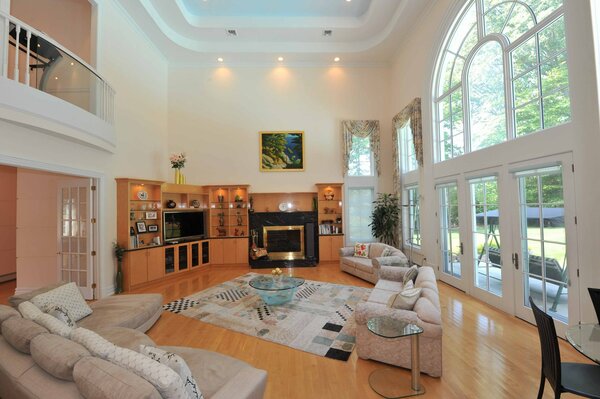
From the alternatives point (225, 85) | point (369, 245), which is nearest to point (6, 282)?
point (225, 85)

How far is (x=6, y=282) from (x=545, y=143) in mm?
11754

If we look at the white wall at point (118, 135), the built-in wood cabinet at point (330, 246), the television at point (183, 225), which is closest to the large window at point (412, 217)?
the built-in wood cabinet at point (330, 246)

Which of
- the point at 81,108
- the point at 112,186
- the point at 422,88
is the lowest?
the point at 112,186

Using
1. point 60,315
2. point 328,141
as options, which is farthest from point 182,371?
point 328,141

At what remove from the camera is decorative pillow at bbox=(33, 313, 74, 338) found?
80.4 inches

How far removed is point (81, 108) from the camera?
15.6 feet

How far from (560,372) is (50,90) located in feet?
23.1

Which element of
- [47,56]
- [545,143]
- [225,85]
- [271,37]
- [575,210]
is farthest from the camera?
[225,85]

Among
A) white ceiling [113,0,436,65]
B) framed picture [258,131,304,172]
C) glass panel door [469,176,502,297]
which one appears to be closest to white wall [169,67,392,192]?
framed picture [258,131,304,172]

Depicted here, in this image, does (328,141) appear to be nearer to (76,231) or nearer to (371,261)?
(371,261)

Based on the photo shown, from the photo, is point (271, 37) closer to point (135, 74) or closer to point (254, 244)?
point (135, 74)

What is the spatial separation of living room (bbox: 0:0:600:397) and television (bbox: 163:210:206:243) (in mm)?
1108

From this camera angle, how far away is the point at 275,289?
4613 millimetres

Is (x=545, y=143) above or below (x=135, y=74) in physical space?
below
